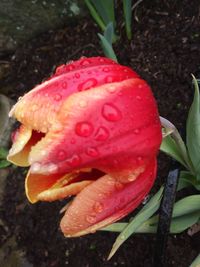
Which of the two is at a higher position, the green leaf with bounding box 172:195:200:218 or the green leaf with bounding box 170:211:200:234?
the green leaf with bounding box 172:195:200:218

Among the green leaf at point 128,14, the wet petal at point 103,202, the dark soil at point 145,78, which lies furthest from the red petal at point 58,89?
the green leaf at point 128,14

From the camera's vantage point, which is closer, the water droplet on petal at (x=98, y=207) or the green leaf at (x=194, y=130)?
the water droplet on petal at (x=98, y=207)

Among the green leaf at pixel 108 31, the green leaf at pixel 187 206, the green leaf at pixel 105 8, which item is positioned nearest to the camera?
the green leaf at pixel 187 206

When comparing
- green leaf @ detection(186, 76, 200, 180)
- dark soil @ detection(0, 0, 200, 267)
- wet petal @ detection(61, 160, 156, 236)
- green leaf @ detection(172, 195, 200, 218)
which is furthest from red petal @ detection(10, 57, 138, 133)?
dark soil @ detection(0, 0, 200, 267)

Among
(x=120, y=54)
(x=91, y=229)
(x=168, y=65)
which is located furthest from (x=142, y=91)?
(x=120, y=54)

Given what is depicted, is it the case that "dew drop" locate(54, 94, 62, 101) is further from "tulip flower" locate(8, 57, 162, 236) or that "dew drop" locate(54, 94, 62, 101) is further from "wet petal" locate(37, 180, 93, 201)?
"wet petal" locate(37, 180, 93, 201)

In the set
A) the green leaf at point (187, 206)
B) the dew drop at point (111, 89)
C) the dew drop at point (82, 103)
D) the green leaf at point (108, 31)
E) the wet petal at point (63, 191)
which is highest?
the dew drop at point (82, 103)

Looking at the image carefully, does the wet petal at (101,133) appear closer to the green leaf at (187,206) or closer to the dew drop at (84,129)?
the dew drop at (84,129)

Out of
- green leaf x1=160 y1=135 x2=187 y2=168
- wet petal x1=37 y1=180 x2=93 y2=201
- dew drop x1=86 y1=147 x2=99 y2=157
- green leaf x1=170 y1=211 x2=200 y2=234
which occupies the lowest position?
green leaf x1=170 y1=211 x2=200 y2=234
